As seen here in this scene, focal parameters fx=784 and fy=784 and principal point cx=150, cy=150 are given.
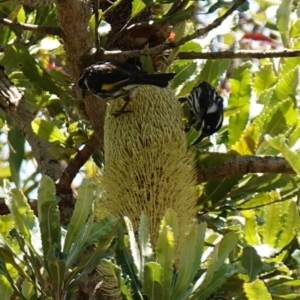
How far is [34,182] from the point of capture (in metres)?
2.75

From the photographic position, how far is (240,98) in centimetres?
181

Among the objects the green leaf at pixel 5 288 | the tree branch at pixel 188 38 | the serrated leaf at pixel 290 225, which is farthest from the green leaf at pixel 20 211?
the serrated leaf at pixel 290 225

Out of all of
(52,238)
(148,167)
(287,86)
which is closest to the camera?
(52,238)

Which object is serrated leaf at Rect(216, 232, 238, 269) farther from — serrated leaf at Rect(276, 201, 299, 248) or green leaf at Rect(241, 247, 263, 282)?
serrated leaf at Rect(276, 201, 299, 248)

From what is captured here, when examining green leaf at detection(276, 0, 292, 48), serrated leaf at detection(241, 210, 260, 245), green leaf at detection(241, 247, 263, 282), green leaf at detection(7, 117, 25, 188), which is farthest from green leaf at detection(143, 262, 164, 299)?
green leaf at detection(7, 117, 25, 188)

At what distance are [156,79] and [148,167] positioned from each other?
248 mm

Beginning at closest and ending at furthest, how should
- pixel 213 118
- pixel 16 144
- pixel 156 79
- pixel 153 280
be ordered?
pixel 153 280, pixel 156 79, pixel 213 118, pixel 16 144

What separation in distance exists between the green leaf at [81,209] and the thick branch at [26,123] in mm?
551

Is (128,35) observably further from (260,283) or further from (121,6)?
(260,283)

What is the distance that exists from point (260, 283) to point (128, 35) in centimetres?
87

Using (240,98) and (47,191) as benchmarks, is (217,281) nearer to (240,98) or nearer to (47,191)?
(47,191)

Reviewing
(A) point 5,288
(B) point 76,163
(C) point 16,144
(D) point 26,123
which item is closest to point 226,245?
(A) point 5,288

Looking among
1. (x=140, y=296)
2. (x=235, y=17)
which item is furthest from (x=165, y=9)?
(x=140, y=296)

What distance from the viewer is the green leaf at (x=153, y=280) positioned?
119 cm
